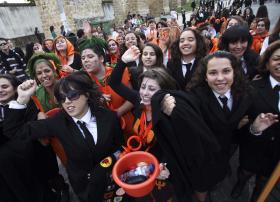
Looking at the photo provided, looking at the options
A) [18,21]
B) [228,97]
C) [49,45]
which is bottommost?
[228,97]

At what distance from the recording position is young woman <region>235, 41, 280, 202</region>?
84.7 inches

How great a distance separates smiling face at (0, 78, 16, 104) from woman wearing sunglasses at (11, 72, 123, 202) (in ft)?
0.70

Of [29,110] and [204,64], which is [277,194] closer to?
[204,64]

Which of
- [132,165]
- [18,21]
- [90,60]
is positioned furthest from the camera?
[18,21]

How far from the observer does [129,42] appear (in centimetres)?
475

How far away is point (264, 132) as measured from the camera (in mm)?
2229

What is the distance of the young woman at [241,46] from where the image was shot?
9.53 feet

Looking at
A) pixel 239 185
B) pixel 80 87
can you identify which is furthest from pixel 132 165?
pixel 239 185

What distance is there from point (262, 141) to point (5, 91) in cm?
270

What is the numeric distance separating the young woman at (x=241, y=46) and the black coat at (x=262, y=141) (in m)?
0.78

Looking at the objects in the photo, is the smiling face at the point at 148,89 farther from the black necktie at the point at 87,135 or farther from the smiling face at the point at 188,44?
the smiling face at the point at 188,44

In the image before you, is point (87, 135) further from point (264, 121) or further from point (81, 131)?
point (264, 121)

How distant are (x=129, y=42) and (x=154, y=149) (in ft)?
9.93

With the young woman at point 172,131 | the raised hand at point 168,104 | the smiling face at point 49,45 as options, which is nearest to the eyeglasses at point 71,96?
the young woman at point 172,131
